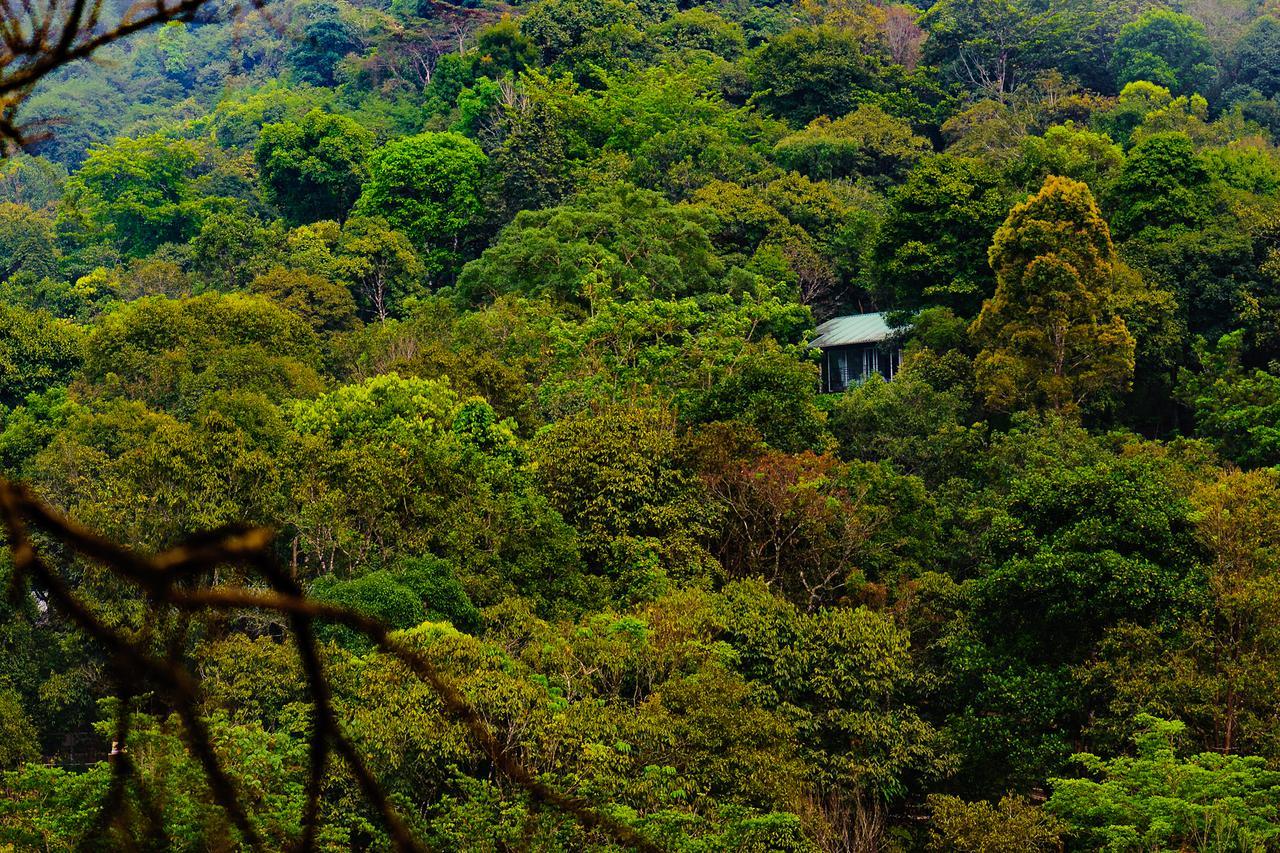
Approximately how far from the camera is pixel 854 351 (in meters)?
27.7

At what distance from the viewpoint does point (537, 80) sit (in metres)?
38.1

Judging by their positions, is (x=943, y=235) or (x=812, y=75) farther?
(x=812, y=75)

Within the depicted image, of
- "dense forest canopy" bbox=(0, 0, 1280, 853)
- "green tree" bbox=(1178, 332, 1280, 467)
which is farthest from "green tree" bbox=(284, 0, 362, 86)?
"green tree" bbox=(1178, 332, 1280, 467)

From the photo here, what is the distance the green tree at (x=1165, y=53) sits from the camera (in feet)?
138

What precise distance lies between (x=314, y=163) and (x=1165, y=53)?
80.4 feet

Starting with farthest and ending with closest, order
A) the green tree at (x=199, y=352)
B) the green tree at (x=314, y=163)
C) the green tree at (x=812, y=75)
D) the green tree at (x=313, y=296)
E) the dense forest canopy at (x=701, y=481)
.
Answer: the green tree at (x=812, y=75) → the green tree at (x=314, y=163) → the green tree at (x=313, y=296) → the green tree at (x=199, y=352) → the dense forest canopy at (x=701, y=481)

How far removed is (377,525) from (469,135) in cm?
2580

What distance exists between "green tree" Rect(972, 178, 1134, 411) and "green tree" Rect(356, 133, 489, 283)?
50.2 ft

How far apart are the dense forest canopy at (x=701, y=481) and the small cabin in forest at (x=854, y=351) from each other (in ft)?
2.13

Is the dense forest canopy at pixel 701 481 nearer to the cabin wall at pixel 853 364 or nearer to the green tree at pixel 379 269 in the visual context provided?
the green tree at pixel 379 269

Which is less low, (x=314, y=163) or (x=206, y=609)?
(x=314, y=163)

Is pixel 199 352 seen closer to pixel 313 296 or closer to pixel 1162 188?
pixel 313 296

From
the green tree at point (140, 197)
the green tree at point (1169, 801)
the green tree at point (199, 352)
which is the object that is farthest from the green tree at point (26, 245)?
the green tree at point (1169, 801)

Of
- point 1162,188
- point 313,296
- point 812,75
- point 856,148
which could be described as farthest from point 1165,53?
point 313,296
